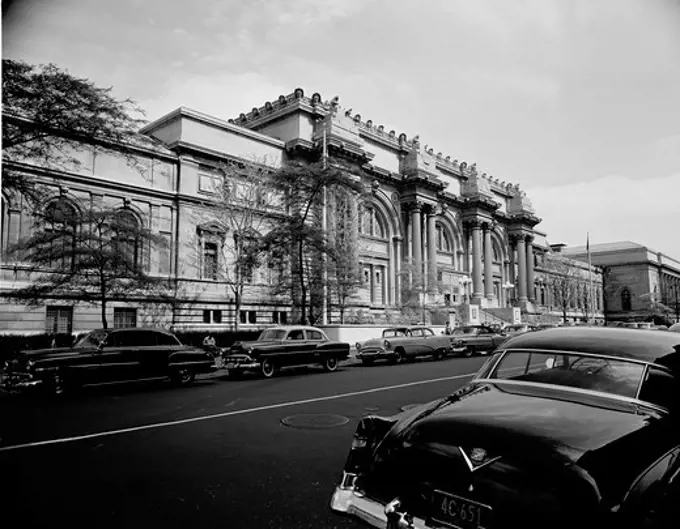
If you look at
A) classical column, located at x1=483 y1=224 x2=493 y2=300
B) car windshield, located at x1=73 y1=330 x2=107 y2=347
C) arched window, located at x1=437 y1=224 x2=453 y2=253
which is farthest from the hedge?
classical column, located at x1=483 y1=224 x2=493 y2=300

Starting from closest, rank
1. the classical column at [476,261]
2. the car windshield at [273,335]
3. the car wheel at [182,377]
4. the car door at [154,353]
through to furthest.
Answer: the car door at [154,353] → the car wheel at [182,377] → the car windshield at [273,335] → the classical column at [476,261]

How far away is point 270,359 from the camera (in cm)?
1656

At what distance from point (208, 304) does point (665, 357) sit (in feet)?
110

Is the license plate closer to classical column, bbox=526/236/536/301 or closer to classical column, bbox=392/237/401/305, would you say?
classical column, bbox=392/237/401/305

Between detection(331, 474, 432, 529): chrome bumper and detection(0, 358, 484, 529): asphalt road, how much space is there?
34.4 inches

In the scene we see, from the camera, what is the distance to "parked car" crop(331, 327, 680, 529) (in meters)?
2.72

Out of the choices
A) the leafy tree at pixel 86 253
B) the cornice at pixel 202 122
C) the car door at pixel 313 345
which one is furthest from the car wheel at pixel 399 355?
the cornice at pixel 202 122

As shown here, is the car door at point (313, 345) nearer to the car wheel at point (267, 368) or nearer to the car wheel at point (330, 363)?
the car wheel at point (330, 363)

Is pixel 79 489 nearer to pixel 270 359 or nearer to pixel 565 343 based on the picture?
pixel 565 343

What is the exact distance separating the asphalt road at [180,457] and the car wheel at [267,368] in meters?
4.05

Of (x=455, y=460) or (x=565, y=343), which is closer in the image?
(x=455, y=460)

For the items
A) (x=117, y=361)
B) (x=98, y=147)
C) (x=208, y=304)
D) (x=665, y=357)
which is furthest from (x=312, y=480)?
(x=208, y=304)

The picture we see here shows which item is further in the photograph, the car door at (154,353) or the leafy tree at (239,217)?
the leafy tree at (239,217)

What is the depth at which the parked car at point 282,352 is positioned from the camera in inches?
634
